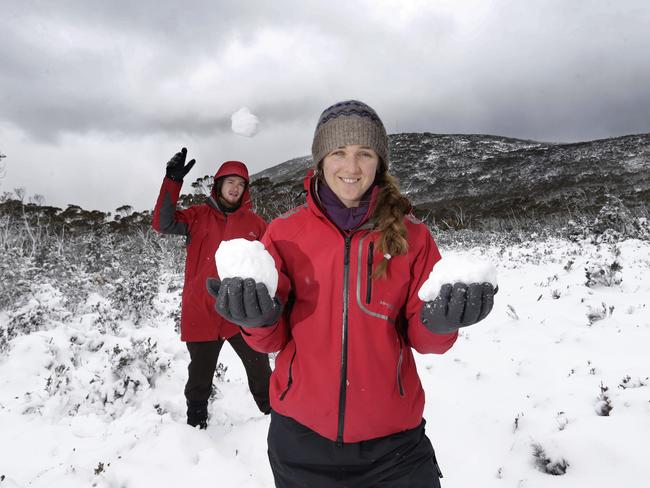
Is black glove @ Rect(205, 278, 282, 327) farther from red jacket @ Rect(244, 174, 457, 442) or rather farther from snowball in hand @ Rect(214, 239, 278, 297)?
red jacket @ Rect(244, 174, 457, 442)

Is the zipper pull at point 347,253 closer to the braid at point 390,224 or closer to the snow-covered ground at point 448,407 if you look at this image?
the braid at point 390,224

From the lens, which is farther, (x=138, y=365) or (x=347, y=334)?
(x=138, y=365)

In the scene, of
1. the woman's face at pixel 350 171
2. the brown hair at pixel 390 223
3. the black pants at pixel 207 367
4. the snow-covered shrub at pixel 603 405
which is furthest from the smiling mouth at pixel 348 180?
the snow-covered shrub at pixel 603 405

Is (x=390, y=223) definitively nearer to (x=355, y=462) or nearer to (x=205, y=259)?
A: (x=355, y=462)

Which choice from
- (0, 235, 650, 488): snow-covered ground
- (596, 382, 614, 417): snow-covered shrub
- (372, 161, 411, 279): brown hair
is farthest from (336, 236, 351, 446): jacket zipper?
(596, 382, 614, 417): snow-covered shrub

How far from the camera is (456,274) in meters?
1.20

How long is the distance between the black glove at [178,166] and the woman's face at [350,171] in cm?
199

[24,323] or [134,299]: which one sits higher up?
[134,299]

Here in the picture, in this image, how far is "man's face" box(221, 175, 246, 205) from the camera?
3.18 metres

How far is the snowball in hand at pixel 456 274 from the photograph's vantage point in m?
1.19

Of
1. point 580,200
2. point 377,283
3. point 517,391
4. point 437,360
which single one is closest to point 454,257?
point 377,283

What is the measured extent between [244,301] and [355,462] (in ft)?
2.22

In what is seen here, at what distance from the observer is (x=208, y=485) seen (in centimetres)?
240

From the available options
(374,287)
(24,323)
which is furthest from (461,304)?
(24,323)
